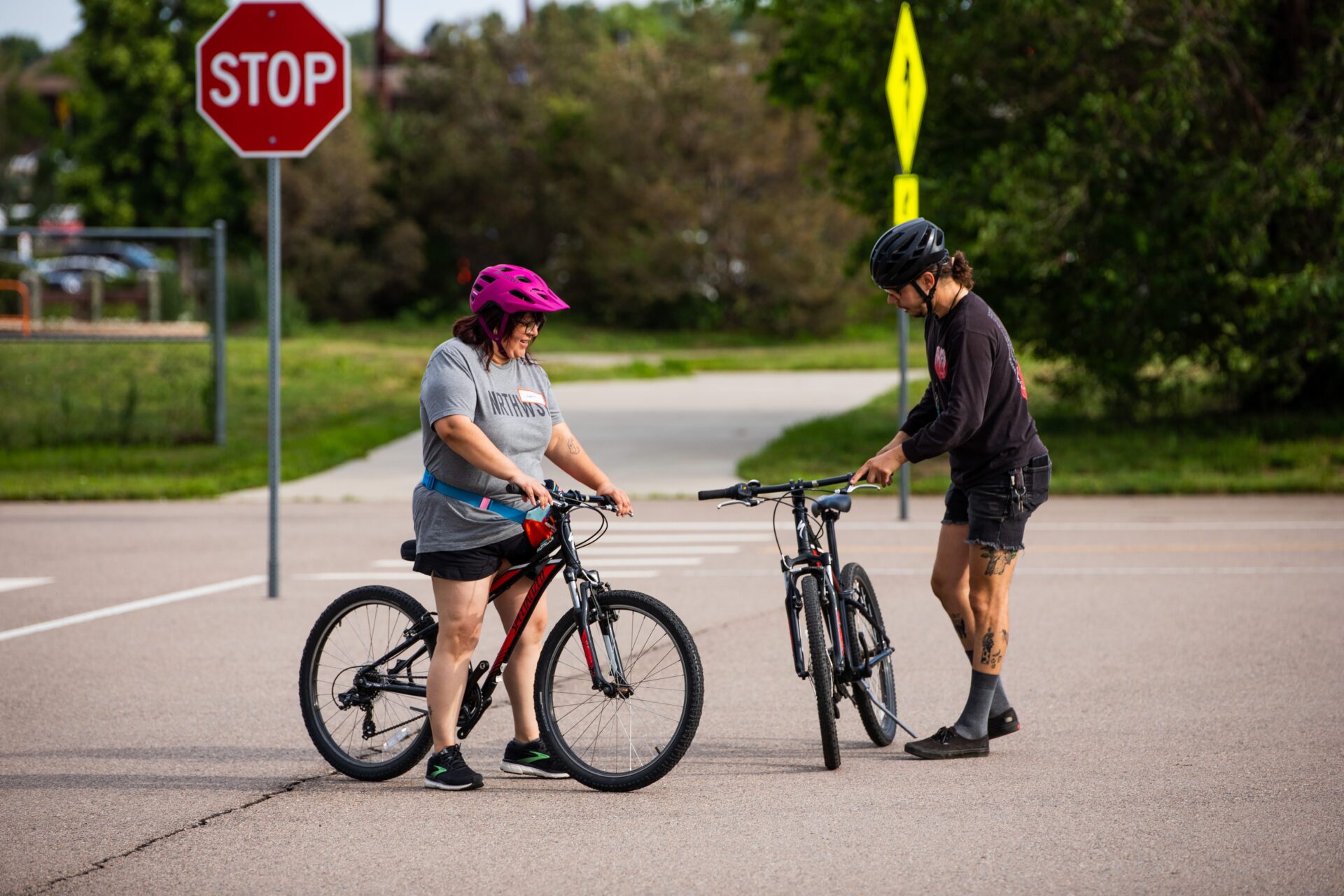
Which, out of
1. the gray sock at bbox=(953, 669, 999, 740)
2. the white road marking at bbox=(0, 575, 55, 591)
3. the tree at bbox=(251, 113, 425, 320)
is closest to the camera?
the gray sock at bbox=(953, 669, 999, 740)

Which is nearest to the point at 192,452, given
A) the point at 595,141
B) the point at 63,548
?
the point at 63,548

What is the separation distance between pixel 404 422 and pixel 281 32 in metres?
11.0

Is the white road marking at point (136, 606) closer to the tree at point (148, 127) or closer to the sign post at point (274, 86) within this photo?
the sign post at point (274, 86)

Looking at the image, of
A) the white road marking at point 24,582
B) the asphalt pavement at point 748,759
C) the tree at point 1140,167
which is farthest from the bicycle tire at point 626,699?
the tree at point 1140,167

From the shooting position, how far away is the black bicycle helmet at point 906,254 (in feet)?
19.1

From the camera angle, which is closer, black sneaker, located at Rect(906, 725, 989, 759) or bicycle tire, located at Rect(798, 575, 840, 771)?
bicycle tire, located at Rect(798, 575, 840, 771)

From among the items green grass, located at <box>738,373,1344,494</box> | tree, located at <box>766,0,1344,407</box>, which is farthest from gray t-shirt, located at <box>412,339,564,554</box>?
tree, located at <box>766,0,1344,407</box>

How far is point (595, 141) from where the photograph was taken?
40562 millimetres

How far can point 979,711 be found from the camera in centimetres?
605

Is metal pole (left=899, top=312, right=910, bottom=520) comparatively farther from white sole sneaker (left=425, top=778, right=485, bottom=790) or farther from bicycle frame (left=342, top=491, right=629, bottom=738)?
white sole sneaker (left=425, top=778, right=485, bottom=790)

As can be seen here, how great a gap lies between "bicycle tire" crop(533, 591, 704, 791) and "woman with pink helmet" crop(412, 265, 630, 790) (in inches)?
8.3

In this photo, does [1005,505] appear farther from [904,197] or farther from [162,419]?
[162,419]

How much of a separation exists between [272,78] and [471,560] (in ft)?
17.7

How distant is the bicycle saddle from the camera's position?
5844 millimetres
